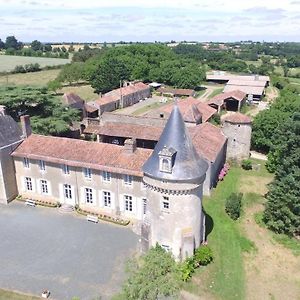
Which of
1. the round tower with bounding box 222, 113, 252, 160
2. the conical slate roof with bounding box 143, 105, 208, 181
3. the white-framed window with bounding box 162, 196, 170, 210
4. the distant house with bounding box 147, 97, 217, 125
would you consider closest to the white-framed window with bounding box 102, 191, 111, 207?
the white-framed window with bounding box 162, 196, 170, 210

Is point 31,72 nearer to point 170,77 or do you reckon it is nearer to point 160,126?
point 170,77

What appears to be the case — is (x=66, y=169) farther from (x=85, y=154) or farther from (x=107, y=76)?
(x=107, y=76)

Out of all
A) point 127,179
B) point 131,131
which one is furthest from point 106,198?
point 131,131

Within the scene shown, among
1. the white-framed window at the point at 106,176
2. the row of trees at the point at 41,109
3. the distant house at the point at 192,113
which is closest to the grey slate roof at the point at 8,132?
the row of trees at the point at 41,109

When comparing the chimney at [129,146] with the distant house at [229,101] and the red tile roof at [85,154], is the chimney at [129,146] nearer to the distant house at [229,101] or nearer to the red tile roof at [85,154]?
the red tile roof at [85,154]

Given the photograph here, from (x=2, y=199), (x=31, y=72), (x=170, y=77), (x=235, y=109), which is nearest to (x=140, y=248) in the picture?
(x=2, y=199)
